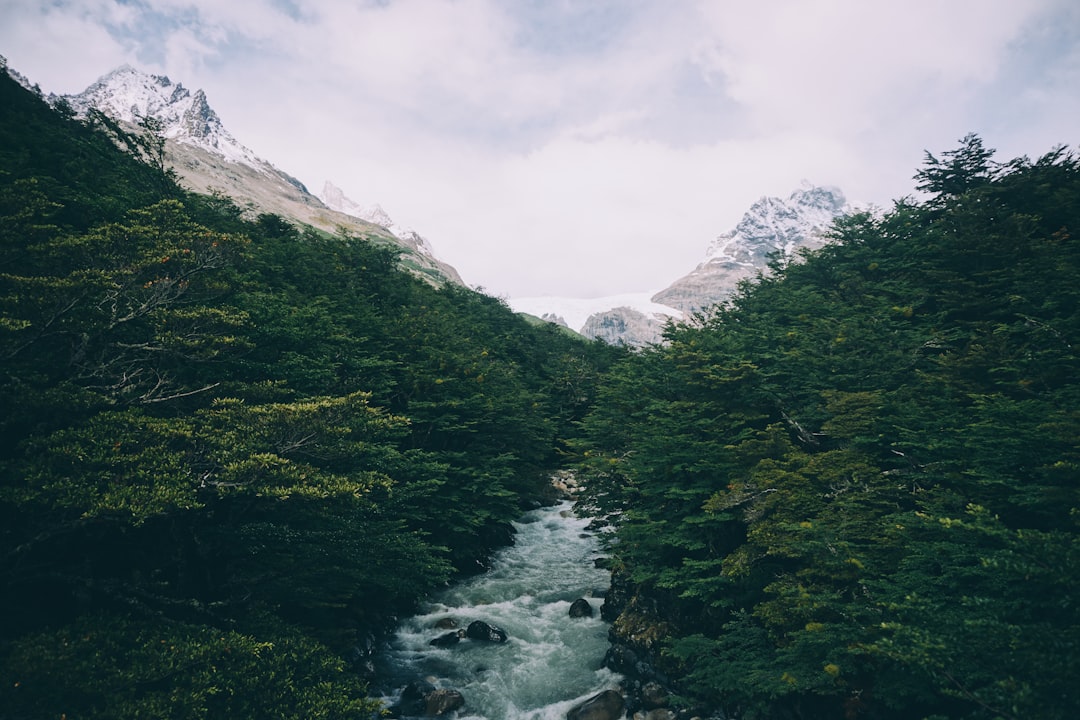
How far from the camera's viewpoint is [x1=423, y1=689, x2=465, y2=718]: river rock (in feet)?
52.1

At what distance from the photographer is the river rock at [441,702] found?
1587cm

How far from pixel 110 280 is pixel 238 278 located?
21.6 ft

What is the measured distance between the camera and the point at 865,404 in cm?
1639

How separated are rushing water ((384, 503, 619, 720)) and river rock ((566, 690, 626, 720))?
553 millimetres

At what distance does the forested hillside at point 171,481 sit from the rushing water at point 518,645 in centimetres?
212

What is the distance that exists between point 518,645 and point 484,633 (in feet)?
5.08

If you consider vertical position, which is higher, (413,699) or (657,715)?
(657,715)

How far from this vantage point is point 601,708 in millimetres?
15672

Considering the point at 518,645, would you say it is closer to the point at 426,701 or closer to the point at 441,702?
the point at 441,702

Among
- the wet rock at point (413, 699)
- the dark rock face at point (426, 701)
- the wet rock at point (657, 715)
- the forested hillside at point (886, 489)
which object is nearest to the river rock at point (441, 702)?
the dark rock face at point (426, 701)

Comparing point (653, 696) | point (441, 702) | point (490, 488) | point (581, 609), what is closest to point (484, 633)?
point (441, 702)

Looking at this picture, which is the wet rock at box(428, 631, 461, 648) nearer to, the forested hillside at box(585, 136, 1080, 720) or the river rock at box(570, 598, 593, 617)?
the river rock at box(570, 598, 593, 617)

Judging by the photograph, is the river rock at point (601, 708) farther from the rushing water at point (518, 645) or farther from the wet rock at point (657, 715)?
the wet rock at point (657, 715)

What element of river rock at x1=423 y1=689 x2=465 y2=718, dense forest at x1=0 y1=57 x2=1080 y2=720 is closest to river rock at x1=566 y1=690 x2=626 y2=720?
dense forest at x1=0 y1=57 x2=1080 y2=720
